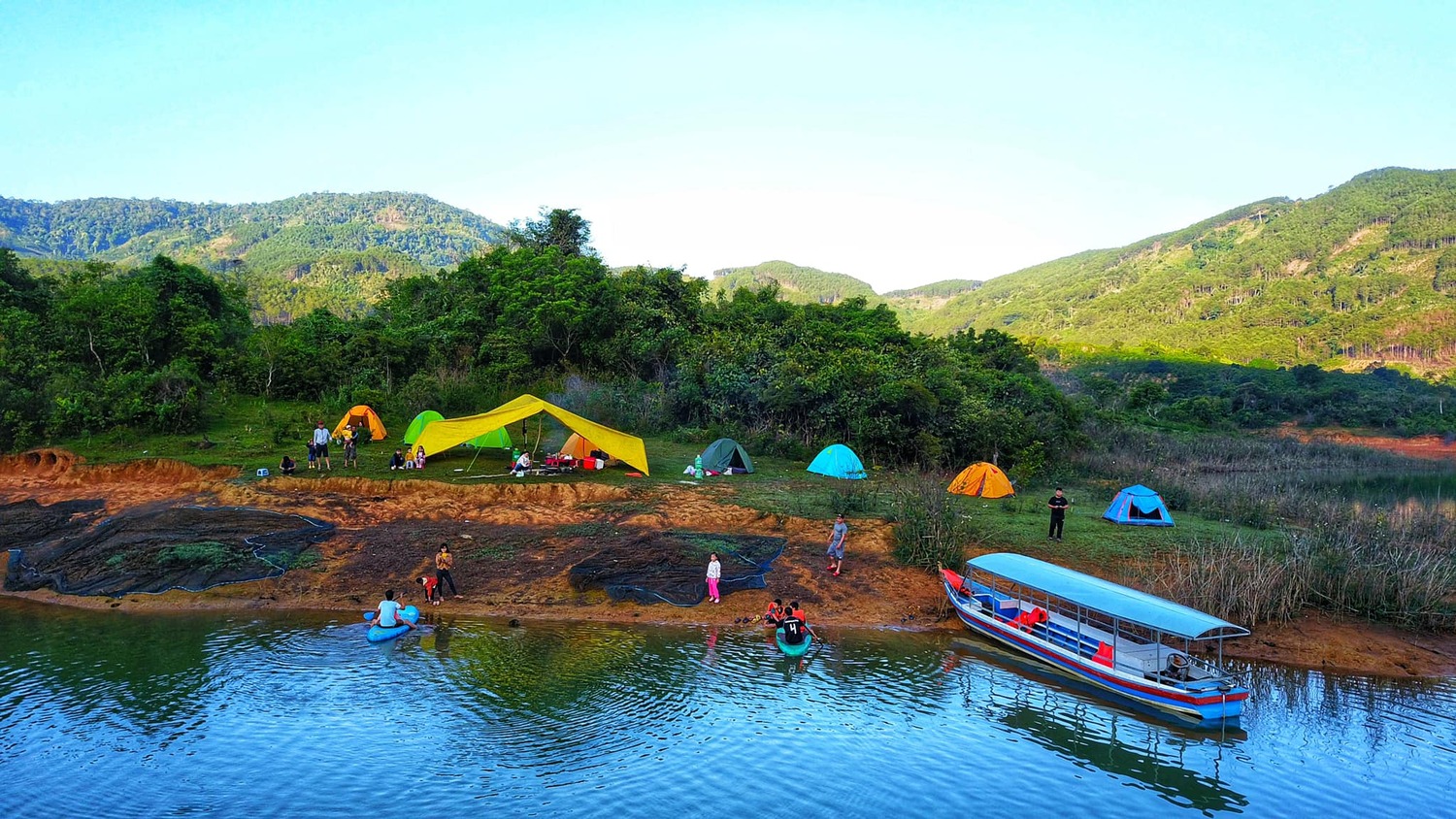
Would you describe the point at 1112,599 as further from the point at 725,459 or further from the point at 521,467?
the point at 521,467

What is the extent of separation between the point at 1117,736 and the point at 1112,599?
2.49 m

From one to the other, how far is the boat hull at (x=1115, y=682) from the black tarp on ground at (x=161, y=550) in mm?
16236

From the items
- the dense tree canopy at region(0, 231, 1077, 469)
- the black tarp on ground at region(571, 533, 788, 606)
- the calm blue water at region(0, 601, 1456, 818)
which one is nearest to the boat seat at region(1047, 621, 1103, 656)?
the calm blue water at region(0, 601, 1456, 818)

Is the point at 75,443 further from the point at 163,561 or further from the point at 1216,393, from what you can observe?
the point at 1216,393

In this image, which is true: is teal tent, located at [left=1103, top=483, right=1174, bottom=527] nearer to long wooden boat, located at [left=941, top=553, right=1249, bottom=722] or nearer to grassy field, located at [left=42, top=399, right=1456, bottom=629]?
grassy field, located at [left=42, top=399, right=1456, bottom=629]

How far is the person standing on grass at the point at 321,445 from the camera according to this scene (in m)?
25.6

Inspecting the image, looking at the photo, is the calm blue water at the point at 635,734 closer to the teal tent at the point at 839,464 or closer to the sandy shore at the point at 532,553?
the sandy shore at the point at 532,553

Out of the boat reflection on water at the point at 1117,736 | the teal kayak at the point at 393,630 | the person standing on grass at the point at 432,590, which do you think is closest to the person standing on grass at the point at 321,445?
the person standing on grass at the point at 432,590

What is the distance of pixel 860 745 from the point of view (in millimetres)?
12688

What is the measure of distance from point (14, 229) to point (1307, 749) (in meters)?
258

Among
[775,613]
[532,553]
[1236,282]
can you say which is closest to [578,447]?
[532,553]

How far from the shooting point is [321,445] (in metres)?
25.7

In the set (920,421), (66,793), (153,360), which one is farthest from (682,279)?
(66,793)

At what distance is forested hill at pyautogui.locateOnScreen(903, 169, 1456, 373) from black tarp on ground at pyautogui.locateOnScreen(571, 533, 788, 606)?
103 m
